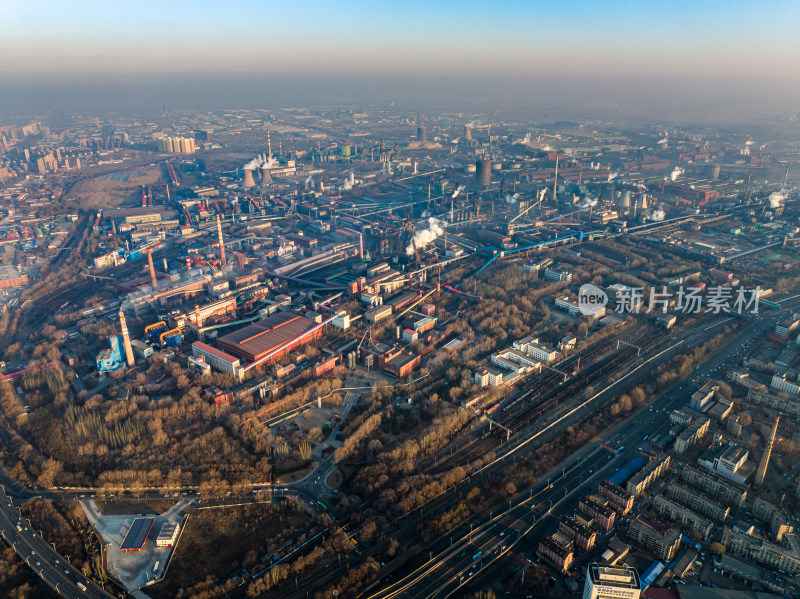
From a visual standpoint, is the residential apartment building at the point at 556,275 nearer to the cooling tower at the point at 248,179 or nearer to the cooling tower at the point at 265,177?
the cooling tower at the point at 265,177

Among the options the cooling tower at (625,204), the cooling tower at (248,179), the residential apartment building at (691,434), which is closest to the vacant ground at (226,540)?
the residential apartment building at (691,434)

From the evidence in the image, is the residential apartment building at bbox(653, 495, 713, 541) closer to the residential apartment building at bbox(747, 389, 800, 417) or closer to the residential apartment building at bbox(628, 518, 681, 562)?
the residential apartment building at bbox(628, 518, 681, 562)

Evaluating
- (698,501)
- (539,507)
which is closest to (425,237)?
(539,507)

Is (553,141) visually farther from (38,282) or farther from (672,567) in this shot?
(672,567)

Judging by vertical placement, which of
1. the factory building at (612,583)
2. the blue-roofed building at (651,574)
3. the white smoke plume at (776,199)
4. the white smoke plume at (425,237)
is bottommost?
the blue-roofed building at (651,574)

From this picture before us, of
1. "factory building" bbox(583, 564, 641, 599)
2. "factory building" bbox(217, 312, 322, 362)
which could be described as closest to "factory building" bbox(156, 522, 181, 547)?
"factory building" bbox(217, 312, 322, 362)

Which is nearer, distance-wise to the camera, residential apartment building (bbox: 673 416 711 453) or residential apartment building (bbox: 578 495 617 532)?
residential apartment building (bbox: 578 495 617 532)

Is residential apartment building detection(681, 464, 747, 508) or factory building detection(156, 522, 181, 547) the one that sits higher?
residential apartment building detection(681, 464, 747, 508)

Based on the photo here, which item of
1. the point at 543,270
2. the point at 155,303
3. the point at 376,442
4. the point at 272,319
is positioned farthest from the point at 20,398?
the point at 543,270
